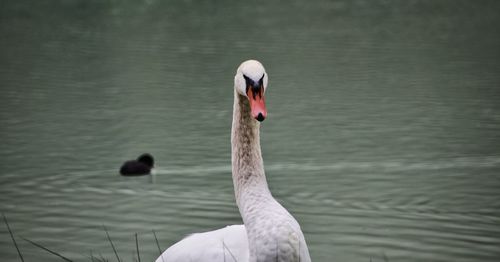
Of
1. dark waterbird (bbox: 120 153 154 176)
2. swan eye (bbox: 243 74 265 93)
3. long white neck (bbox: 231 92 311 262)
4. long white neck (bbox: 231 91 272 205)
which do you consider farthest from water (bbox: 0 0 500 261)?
swan eye (bbox: 243 74 265 93)

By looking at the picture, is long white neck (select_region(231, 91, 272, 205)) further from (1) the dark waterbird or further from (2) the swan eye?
(1) the dark waterbird

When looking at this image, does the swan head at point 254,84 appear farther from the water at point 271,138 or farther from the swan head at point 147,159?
the swan head at point 147,159

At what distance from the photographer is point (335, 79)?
2045cm

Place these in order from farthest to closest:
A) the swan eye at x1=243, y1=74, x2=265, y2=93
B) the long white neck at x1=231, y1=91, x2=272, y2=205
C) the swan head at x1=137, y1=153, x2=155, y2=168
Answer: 1. the swan head at x1=137, y1=153, x2=155, y2=168
2. the long white neck at x1=231, y1=91, x2=272, y2=205
3. the swan eye at x1=243, y1=74, x2=265, y2=93

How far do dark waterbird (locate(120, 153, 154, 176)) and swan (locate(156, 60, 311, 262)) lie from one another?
20.6 feet

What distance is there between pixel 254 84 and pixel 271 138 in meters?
9.54

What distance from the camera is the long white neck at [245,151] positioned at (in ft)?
16.6

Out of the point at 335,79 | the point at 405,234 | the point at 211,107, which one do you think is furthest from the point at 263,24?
the point at 405,234

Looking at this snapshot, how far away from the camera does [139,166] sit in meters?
11.9

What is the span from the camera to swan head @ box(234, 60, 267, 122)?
14.9 ft

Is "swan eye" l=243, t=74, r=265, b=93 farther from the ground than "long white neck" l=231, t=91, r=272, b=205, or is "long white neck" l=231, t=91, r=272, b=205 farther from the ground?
"swan eye" l=243, t=74, r=265, b=93

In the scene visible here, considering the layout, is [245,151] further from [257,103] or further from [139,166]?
[139,166]

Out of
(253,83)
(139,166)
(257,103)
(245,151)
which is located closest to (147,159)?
(139,166)

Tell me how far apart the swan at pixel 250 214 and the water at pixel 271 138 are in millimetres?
544
